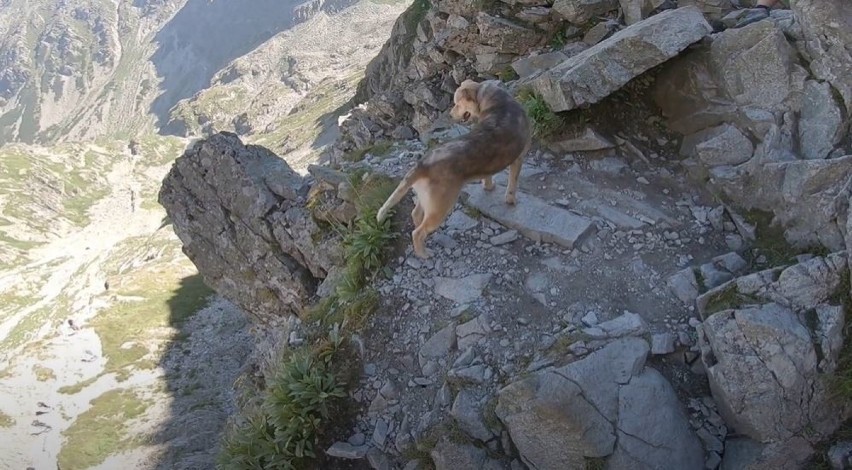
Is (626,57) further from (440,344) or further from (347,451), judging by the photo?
(347,451)

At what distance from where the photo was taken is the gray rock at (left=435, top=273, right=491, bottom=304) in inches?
383

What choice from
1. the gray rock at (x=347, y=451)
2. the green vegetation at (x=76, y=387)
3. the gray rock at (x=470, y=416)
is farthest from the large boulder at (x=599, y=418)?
the green vegetation at (x=76, y=387)

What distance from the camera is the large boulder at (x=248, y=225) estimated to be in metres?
20.4

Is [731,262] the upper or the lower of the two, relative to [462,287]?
lower

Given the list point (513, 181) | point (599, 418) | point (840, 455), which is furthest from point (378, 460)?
point (840, 455)

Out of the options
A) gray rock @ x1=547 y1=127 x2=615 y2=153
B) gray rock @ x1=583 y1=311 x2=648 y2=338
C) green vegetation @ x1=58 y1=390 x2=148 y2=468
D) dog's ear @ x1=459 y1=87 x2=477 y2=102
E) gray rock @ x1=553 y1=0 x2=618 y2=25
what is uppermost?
dog's ear @ x1=459 y1=87 x2=477 y2=102

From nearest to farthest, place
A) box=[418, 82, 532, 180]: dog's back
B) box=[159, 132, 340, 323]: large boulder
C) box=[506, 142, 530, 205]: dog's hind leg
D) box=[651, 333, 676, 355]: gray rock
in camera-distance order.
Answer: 1. box=[651, 333, 676, 355]: gray rock
2. box=[418, 82, 532, 180]: dog's back
3. box=[506, 142, 530, 205]: dog's hind leg
4. box=[159, 132, 340, 323]: large boulder

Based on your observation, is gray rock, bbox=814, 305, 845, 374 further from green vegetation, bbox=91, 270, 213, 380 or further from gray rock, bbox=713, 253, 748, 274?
green vegetation, bbox=91, 270, 213, 380

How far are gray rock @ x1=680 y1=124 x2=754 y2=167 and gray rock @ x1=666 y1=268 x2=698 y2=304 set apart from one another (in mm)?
3112

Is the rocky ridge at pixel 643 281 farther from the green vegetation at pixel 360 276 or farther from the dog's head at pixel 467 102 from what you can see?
the dog's head at pixel 467 102

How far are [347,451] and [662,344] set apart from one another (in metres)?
5.35

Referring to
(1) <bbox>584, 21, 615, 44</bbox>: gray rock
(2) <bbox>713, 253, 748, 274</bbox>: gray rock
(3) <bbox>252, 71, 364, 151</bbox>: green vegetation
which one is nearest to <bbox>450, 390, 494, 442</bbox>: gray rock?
(2) <bbox>713, 253, 748, 274</bbox>: gray rock

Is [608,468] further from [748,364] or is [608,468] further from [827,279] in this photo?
[827,279]

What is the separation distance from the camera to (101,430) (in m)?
49.2
